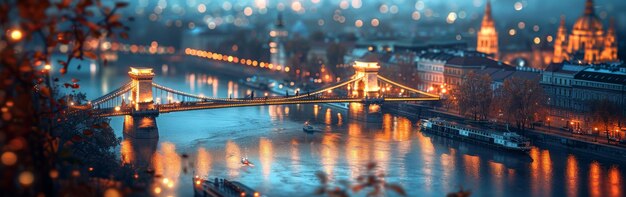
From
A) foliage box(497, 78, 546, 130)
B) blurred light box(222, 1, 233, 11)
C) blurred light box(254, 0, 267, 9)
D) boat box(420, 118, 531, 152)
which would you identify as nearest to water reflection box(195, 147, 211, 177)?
boat box(420, 118, 531, 152)

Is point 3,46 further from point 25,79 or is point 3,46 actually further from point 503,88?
point 503,88

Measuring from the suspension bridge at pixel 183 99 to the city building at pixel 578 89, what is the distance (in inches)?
100

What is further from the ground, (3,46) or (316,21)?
(316,21)

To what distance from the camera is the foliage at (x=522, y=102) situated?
17.9m

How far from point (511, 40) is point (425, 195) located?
28.9 metres

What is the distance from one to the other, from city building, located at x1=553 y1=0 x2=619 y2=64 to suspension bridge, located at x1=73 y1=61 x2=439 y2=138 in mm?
7562

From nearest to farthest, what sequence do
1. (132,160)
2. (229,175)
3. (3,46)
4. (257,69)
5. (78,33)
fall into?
1. (3,46)
2. (78,33)
3. (229,175)
4. (132,160)
5. (257,69)

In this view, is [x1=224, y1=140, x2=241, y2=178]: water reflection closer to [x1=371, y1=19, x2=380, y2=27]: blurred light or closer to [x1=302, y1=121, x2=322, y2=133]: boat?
[x1=302, y1=121, x2=322, y2=133]: boat

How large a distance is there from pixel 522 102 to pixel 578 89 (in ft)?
5.73

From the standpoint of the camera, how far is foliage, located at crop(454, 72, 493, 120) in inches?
763

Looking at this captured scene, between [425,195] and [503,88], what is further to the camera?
[503,88]

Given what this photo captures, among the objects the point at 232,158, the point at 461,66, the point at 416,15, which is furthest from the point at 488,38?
the point at 416,15

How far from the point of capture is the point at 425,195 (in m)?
12.0

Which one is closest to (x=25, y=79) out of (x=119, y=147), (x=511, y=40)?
(x=119, y=147)
